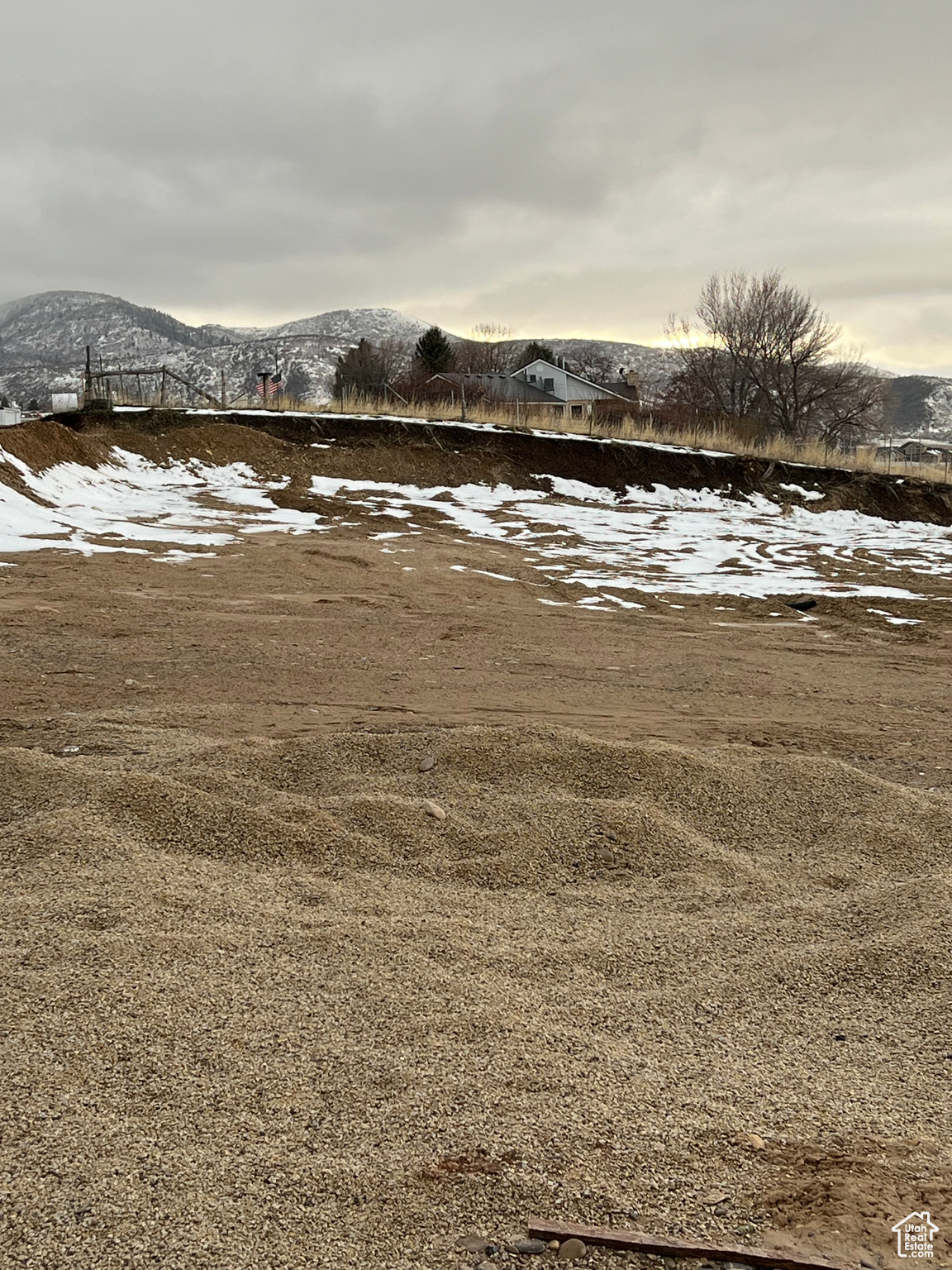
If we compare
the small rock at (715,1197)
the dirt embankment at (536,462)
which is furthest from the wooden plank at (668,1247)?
the dirt embankment at (536,462)

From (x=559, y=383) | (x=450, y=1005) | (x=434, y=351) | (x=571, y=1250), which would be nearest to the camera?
(x=571, y=1250)

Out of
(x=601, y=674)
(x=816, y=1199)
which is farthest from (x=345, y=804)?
(x=601, y=674)

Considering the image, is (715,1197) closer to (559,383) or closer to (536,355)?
(559,383)

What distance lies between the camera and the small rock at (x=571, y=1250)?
1.62 m

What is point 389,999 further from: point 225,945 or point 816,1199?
point 816,1199

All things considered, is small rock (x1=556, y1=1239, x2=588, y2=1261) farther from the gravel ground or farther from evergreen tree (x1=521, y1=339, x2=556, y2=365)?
evergreen tree (x1=521, y1=339, x2=556, y2=365)

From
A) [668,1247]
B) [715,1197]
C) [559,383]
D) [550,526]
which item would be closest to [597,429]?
[550,526]

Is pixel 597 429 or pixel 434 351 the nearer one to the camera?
pixel 597 429

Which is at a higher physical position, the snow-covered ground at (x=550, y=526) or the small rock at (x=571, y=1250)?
the snow-covered ground at (x=550, y=526)

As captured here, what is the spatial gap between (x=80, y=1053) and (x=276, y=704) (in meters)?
2.90

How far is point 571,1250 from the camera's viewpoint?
5.36 feet
